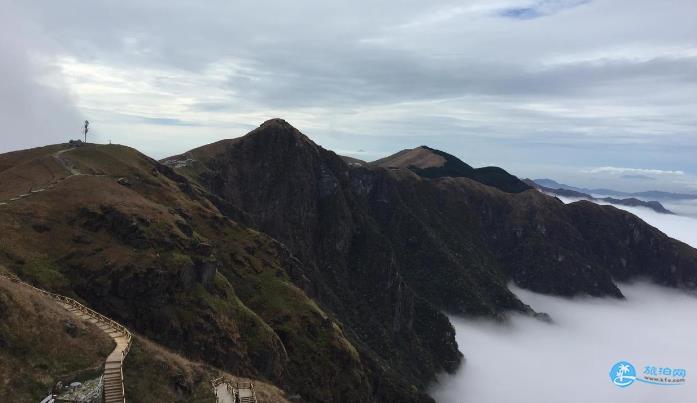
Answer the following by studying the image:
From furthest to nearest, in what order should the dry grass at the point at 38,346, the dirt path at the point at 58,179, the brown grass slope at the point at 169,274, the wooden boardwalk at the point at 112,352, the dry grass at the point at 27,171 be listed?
1. the dry grass at the point at 27,171
2. the dirt path at the point at 58,179
3. the brown grass slope at the point at 169,274
4. the wooden boardwalk at the point at 112,352
5. the dry grass at the point at 38,346

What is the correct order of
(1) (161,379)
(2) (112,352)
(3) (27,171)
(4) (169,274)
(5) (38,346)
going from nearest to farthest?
(5) (38,346) < (2) (112,352) < (1) (161,379) < (4) (169,274) < (3) (27,171)

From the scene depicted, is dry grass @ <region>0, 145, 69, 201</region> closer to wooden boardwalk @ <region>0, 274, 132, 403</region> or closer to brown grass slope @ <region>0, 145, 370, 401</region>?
brown grass slope @ <region>0, 145, 370, 401</region>

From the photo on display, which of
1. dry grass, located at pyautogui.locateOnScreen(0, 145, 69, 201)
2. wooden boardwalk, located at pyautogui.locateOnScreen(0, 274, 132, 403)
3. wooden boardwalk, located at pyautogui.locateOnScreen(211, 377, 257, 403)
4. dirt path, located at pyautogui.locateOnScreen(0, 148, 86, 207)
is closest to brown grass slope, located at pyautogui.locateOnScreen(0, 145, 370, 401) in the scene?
dirt path, located at pyautogui.locateOnScreen(0, 148, 86, 207)

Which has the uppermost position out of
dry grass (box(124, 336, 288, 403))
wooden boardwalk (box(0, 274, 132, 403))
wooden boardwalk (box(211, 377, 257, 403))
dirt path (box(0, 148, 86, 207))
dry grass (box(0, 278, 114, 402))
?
dirt path (box(0, 148, 86, 207))

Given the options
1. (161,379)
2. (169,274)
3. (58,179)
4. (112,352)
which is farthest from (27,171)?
(161,379)

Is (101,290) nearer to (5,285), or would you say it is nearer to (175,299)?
(175,299)

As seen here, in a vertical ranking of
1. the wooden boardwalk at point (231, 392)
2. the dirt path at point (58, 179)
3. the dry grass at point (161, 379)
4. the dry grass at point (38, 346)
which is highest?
the dirt path at point (58, 179)

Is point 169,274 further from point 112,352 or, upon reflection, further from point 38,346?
point 38,346

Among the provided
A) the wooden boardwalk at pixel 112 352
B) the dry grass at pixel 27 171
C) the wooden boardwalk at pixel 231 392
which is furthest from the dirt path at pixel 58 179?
the wooden boardwalk at pixel 231 392

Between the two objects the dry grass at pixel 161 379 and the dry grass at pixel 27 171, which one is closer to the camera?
the dry grass at pixel 161 379

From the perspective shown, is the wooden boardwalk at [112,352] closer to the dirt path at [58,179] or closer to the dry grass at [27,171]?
the dirt path at [58,179]

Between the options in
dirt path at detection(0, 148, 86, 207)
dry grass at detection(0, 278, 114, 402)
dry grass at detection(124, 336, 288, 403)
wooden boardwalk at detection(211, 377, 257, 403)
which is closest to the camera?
dry grass at detection(0, 278, 114, 402)

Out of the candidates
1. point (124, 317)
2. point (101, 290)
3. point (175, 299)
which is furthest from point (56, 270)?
point (175, 299)
